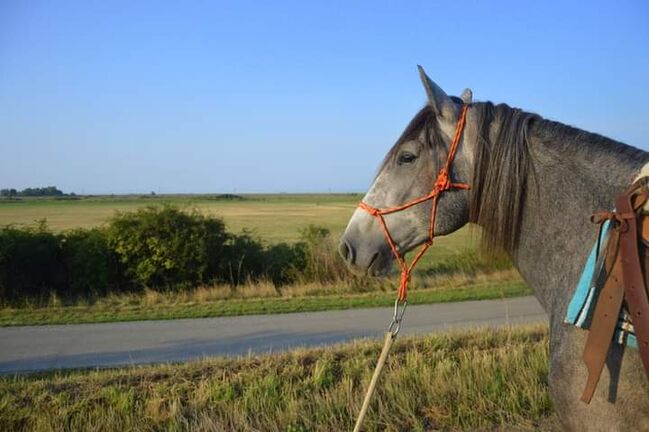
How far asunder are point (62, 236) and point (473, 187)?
1455 cm

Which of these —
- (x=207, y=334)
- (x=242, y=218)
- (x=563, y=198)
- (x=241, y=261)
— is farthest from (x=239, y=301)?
(x=242, y=218)

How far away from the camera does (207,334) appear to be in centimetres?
920

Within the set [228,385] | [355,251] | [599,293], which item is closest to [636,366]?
[599,293]

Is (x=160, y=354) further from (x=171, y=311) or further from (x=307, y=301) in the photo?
(x=307, y=301)

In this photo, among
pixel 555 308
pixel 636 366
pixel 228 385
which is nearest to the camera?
pixel 636 366

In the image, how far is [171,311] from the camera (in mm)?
11305

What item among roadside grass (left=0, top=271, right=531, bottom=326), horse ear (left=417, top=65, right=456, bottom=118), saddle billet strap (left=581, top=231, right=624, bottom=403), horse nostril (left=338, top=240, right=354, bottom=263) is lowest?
roadside grass (left=0, top=271, right=531, bottom=326)

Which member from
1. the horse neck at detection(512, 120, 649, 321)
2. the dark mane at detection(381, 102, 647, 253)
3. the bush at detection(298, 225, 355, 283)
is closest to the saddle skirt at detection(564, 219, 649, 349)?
the horse neck at detection(512, 120, 649, 321)

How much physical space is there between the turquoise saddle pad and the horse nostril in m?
1.14

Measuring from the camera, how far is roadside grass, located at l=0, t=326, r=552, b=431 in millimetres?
4129

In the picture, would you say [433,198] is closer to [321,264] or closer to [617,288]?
[617,288]

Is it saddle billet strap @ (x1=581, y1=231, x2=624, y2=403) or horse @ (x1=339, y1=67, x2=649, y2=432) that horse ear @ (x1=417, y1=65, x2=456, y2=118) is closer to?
horse @ (x1=339, y1=67, x2=649, y2=432)

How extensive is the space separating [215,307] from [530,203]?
10.2m

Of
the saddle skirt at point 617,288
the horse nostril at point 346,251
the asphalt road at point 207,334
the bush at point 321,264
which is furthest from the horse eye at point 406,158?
the bush at point 321,264
